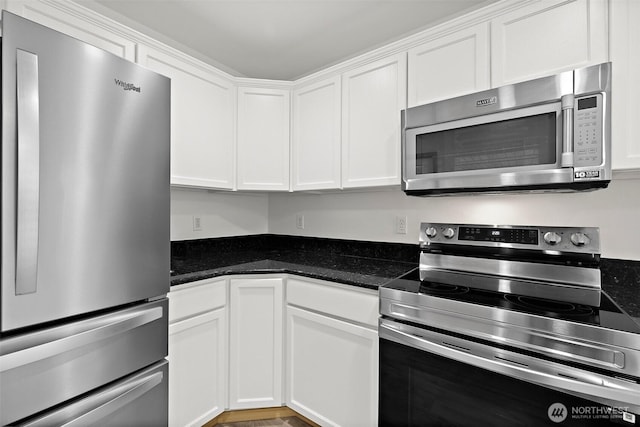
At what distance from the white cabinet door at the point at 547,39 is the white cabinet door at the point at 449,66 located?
0.17 ft

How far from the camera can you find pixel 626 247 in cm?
152

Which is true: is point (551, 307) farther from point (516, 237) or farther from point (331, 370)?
point (331, 370)

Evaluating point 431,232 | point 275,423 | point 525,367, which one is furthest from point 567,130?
point 275,423

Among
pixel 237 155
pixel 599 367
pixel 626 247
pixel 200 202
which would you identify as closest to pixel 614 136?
pixel 626 247

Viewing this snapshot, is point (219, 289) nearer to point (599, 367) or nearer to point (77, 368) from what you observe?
point (77, 368)

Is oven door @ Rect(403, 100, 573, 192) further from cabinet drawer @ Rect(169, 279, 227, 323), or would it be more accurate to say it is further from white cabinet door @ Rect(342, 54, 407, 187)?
cabinet drawer @ Rect(169, 279, 227, 323)

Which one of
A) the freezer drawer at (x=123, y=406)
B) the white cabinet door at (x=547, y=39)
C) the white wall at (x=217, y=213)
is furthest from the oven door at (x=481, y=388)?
the white wall at (x=217, y=213)

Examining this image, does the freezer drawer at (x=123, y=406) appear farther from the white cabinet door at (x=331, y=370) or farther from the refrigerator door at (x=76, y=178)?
the white cabinet door at (x=331, y=370)

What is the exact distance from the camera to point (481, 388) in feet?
3.91

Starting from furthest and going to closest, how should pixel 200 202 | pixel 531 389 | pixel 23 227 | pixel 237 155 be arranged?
pixel 200 202
pixel 237 155
pixel 531 389
pixel 23 227

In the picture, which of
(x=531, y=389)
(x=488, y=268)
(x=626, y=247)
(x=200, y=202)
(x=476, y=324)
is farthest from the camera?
(x=200, y=202)

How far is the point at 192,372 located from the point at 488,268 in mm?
Answer: 1603

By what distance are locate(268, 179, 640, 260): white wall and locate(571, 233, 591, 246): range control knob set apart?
0.57 feet

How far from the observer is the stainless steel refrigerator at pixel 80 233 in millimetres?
980
